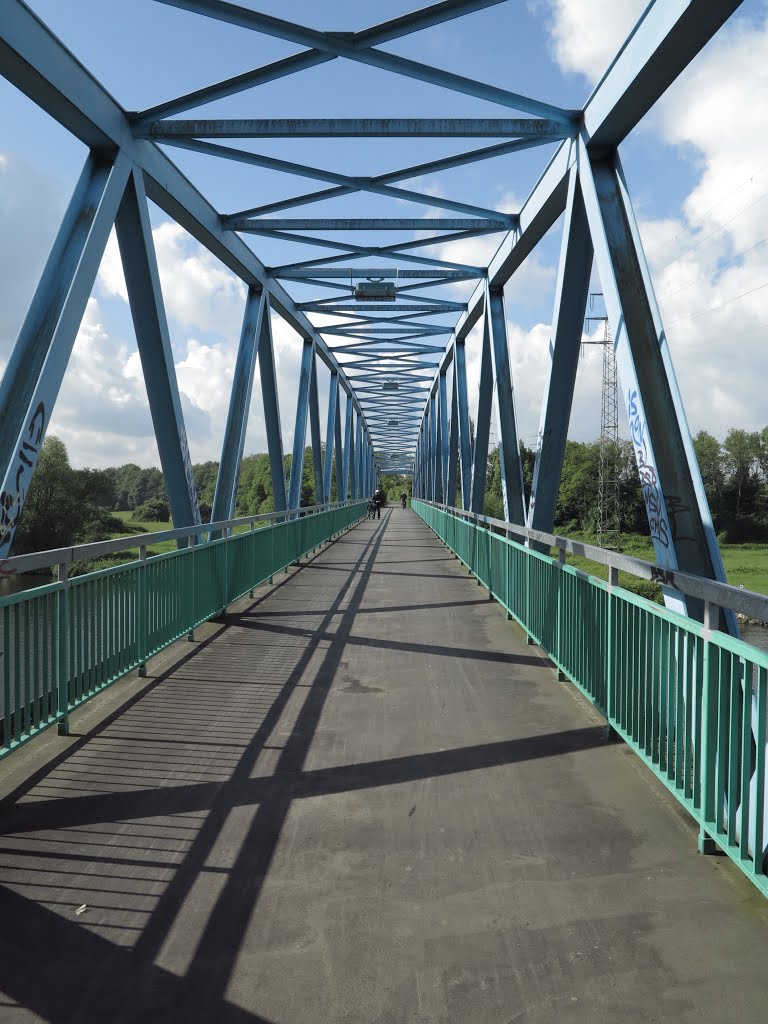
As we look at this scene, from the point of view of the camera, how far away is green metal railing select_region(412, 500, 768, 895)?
257 centimetres

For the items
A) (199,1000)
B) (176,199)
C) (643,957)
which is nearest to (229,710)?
(199,1000)

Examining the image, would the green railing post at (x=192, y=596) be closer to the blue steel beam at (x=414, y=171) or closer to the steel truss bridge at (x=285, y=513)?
the steel truss bridge at (x=285, y=513)

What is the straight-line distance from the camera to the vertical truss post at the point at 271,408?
44.7 feet

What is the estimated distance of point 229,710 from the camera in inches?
191

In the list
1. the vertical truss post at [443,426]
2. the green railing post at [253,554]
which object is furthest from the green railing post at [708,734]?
the vertical truss post at [443,426]

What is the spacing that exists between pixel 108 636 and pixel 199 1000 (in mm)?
3179

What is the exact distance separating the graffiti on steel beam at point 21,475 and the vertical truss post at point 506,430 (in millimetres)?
6595

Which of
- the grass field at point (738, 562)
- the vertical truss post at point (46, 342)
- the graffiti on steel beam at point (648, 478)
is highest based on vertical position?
the vertical truss post at point (46, 342)

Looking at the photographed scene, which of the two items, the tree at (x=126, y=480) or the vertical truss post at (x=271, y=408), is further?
Answer: the tree at (x=126, y=480)

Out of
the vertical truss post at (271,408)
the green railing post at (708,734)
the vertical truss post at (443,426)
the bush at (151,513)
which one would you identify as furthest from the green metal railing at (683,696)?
the bush at (151,513)

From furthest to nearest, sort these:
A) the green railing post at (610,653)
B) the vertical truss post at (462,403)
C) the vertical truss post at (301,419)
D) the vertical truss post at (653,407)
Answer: the vertical truss post at (462,403) → the vertical truss post at (301,419) → the vertical truss post at (653,407) → the green railing post at (610,653)

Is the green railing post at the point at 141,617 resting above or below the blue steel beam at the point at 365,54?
below

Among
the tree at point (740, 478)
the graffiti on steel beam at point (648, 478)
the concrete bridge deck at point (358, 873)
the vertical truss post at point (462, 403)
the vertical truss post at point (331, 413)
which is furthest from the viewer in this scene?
the tree at point (740, 478)

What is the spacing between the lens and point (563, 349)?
754cm
